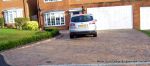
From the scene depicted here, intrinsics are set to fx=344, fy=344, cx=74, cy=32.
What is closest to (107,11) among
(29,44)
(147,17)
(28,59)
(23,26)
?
(147,17)

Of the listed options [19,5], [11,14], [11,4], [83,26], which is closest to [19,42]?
[83,26]

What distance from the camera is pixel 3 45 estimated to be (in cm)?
1631

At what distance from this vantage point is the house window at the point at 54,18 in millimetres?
37438

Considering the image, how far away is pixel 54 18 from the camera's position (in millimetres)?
37875

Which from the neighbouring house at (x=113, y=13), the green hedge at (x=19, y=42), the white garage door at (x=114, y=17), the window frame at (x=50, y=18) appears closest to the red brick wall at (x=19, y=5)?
the window frame at (x=50, y=18)

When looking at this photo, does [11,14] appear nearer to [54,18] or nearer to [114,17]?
[54,18]

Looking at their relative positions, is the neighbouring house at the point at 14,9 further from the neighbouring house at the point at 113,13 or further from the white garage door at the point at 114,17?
the white garage door at the point at 114,17

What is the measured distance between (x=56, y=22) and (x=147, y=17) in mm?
10284

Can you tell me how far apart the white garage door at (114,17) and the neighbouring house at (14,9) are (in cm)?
1046

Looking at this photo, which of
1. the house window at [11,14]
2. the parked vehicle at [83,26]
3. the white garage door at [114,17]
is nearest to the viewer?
the parked vehicle at [83,26]

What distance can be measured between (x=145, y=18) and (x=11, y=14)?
17030 mm

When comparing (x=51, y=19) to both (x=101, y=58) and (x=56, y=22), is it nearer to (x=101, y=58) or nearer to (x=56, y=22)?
(x=56, y=22)

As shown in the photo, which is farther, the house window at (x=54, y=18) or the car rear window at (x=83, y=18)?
the house window at (x=54, y=18)

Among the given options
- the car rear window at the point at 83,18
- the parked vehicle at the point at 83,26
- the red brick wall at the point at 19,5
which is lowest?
the parked vehicle at the point at 83,26
